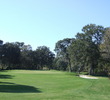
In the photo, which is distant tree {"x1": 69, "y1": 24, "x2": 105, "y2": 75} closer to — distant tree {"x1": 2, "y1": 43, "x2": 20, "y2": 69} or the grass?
the grass

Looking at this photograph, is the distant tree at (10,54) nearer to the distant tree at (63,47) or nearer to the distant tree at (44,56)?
the distant tree at (44,56)

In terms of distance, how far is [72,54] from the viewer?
5956 centimetres

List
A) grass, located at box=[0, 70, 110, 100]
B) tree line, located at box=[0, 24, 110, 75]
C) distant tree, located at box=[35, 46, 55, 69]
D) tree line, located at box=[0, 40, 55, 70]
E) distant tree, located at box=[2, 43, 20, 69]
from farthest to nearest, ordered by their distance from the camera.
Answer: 1. distant tree, located at box=[35, 46, 55, 69]
2. tree line, located at box=[0, 40, 55, 70]
3. distant tree, located at box=[2, 43, 20, 69]
4. tree line, located at box=[0, 24, 110, 75]
5. grass, located at box=[0, 70, 110, 100]

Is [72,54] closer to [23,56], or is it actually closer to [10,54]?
[10,54]

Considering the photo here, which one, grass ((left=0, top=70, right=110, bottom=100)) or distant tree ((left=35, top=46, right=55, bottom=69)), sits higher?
distant tree ((left=35, top=46, right=55, bottom=69))

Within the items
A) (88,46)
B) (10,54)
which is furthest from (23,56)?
(88,46)

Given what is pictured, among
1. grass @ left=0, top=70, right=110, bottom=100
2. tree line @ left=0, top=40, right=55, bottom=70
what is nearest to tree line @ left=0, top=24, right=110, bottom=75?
tree line @ left=0, top=40, right=55, bottom=70

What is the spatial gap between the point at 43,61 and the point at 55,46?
29308mm

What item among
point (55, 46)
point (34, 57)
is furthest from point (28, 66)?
point (55, 46)

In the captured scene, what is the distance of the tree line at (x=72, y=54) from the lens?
56750mm

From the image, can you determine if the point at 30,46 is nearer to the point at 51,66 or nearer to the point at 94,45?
the point at 51,66

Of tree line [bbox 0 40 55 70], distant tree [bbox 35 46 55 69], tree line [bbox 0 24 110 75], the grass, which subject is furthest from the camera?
distant tree [bbox 35 46 55 69]

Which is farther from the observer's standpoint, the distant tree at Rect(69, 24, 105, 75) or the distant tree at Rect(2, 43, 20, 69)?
the distant tree at Rect(2, 43, 20, 69)

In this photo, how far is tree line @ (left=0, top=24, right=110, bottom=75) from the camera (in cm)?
5675
